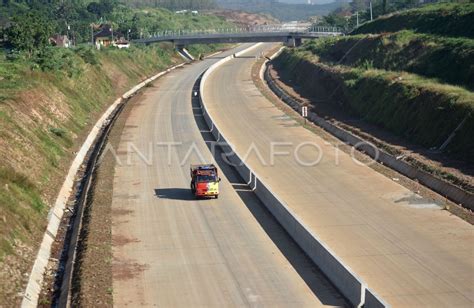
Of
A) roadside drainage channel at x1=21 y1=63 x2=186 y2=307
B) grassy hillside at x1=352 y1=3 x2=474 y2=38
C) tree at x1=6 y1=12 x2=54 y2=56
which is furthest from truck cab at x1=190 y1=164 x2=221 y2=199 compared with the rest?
tree at x1=6 y1=12 x2=54 y2=56

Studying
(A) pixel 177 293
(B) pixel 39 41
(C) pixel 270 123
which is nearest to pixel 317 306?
(A) pixel 177 293

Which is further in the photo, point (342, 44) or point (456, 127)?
point (342, 44)

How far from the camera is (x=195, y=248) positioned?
3559 centimetres

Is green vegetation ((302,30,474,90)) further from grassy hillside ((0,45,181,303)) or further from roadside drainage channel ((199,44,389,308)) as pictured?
grassy hillside ((0,45,181,303))

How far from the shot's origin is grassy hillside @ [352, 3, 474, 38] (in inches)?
3186

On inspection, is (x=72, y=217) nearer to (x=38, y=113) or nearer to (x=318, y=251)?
(x=318, y=251)

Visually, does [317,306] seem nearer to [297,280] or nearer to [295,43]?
[297,280]

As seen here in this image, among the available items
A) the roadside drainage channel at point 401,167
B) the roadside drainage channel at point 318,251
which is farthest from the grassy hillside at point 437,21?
the roadside drainage channel at point 318,251

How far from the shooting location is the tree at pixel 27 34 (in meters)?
97.4

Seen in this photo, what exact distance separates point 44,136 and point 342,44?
5951 centimetres

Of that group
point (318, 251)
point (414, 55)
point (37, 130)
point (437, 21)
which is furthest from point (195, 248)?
point (437, 21)

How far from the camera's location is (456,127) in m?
53.5

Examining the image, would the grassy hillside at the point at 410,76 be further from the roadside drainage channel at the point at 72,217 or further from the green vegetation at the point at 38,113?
the green vegetation at the point at 38,113

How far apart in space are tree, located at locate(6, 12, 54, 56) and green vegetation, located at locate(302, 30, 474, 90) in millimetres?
35693
